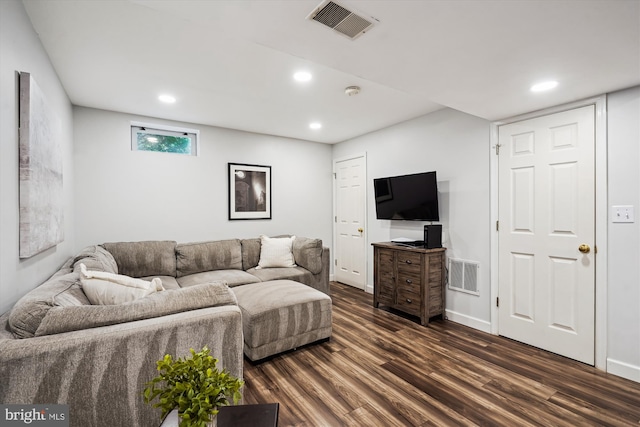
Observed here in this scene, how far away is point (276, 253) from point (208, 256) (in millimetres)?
877

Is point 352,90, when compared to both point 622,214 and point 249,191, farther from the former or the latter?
point 622,214

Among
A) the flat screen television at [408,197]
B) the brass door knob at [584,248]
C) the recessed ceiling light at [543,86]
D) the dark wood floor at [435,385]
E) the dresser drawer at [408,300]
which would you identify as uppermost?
the recessed ceiling light at [543,86]

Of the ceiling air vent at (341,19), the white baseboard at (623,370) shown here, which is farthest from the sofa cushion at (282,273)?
the white baseboard at (623,370)

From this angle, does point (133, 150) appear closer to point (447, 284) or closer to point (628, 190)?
point (447, 284)

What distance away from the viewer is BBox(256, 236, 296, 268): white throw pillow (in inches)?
157

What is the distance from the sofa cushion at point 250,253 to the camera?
13.2ft

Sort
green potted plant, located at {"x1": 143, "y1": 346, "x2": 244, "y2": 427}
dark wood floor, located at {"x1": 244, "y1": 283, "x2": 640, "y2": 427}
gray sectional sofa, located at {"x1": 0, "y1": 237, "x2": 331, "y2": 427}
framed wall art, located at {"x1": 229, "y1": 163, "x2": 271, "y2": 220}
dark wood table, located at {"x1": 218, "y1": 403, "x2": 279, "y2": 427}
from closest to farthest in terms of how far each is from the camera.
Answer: green potted plant, located at {"x1": 143, "y1": 346, "x2": 244, "y2": 427}, dark wood table, located at {"x1": 218, "y1": 403, "x2": 279, "y2": 427}, gray sectional sofa, located at {"x1": 0, "y1": 237, "x2": 331, "y2": 427}, dark wood floor, located at {"x1": 244, "y1": 283, "x2": 640, "y2": 427}, framed wall art, located at {"x1": 229, "y1": 163, "x2": 271, "y2": 220}

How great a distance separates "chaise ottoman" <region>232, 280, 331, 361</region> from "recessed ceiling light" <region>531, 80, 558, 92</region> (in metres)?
2.44

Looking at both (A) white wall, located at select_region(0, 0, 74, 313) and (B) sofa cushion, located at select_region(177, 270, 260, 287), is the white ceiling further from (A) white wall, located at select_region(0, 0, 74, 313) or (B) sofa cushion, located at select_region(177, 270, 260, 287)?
(B) sofa cushion, located at select_region(177, 270, 260, 287)

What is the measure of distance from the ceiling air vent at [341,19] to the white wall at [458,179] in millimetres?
2207

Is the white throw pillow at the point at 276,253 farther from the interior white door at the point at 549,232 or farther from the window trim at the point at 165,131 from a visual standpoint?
the interior white door at the point at 549,232

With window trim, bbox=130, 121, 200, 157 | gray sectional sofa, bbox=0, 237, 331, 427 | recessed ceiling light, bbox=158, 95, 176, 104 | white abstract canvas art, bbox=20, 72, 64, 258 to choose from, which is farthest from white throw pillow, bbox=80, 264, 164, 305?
window trim, bbox=130, 121, 200, 157

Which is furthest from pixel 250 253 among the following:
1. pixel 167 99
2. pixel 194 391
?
pixel 194 391

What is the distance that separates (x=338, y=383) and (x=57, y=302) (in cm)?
178
